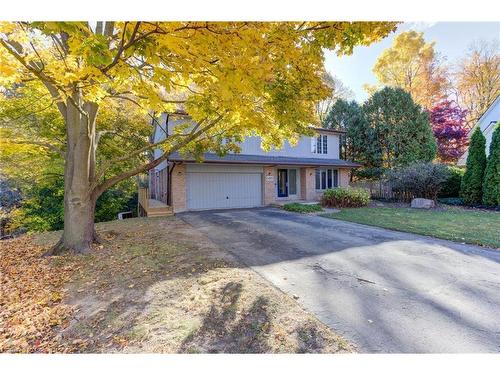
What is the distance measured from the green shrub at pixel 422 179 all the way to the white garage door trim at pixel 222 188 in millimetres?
8332

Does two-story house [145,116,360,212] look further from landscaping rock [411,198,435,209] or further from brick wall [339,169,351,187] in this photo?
landscaping rock [411,198,435,209]

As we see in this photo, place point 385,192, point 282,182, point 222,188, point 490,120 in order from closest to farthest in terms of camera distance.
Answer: point 222,188, point 282,182, point 385,192, point 490,120

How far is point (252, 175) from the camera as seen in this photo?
1550cm

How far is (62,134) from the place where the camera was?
1217 centimetres

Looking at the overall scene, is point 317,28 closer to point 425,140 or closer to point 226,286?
point 226,286

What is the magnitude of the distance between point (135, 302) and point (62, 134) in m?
11.9

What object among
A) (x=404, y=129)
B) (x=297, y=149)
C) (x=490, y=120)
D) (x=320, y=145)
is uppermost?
(x=490, y=120)

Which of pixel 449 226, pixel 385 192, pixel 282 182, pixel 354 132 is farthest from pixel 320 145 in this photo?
pixel 449 226

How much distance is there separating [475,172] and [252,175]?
41.5ft

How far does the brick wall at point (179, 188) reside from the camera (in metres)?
13.1

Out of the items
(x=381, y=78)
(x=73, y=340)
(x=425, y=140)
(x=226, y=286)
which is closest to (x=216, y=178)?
(x=226, y=286)

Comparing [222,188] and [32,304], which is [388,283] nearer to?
[32,304]

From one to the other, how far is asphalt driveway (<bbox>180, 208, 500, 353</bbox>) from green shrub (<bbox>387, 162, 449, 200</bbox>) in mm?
8677

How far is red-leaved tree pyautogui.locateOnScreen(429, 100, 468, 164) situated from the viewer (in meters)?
23.3
